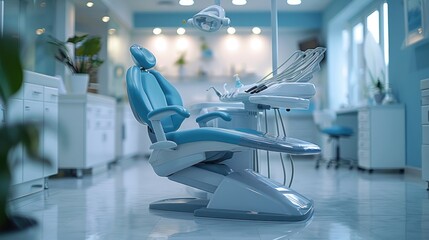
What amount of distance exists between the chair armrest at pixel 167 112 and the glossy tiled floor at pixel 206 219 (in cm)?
68

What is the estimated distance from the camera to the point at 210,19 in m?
3.86

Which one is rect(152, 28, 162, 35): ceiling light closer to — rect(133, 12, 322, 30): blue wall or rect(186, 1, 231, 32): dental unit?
rect(133, 12, 322, 30): blue wall

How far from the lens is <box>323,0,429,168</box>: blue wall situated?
233 inches

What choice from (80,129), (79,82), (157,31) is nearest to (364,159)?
(80,129)

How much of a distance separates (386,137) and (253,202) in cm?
398

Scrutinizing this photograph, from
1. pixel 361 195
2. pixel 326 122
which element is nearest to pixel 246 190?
pixel 361 195

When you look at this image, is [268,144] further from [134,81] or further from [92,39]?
[92,39]

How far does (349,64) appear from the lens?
9.30 metres

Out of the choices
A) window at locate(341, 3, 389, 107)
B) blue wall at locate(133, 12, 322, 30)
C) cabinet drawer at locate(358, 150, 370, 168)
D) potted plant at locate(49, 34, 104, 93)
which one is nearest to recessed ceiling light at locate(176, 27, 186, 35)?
blue wall at locate(133, 12, 322, 30)

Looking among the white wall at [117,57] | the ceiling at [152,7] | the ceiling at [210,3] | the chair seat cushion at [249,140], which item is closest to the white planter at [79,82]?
the ceiling at [152,7]

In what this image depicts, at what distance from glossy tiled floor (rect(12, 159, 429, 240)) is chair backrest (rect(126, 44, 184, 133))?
2.27 ft

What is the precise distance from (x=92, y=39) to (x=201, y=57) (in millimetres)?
4492

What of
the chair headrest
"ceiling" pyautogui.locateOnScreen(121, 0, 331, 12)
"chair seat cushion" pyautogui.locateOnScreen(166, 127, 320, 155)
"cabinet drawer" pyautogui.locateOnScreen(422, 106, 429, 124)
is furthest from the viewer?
"ceiling" pyautogui.locateOnScreen(121, 0, 331, 12)

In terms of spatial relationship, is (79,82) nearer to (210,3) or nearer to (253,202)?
(253,202)
